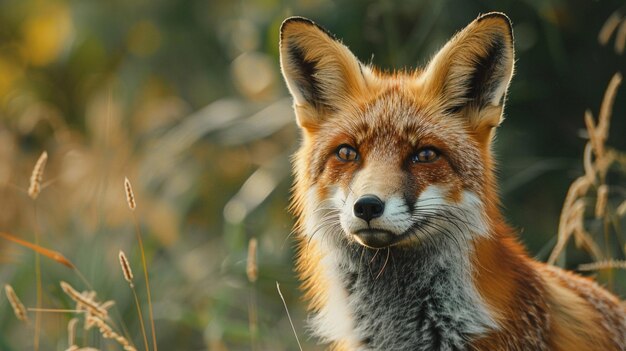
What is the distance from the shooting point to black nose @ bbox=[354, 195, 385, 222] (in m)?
4.11

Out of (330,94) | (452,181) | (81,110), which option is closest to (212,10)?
(81,110)

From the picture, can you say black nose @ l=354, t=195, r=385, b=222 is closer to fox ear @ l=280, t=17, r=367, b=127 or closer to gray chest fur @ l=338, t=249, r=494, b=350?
gray chest fur @ l=338, t=249, r=494, b=350

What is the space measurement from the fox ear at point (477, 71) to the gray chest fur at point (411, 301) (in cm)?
78

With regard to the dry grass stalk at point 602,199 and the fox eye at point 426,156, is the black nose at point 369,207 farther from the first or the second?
the dry grass stalk at point 602,199

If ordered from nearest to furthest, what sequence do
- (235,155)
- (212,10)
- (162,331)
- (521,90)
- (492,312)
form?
(492,312) → (521,90) → (162,331) → (235,155) → (212,10)

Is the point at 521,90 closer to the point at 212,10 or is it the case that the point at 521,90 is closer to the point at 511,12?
the point at 511,12

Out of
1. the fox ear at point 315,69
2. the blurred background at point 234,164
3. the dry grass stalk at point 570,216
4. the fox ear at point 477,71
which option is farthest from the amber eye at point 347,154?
the blurred background at point 234,164

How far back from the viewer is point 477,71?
480cm

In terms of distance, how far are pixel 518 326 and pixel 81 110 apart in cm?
1021

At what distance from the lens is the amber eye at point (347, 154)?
15.1 ft

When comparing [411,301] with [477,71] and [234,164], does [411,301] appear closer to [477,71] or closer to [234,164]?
[477,71]

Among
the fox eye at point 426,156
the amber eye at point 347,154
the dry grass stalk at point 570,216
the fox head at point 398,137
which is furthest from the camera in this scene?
the dry grass stalk at point 570,216

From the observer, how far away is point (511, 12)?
8.60 meters

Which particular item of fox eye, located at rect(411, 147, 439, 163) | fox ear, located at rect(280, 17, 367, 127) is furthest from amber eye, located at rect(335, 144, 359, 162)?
fox ear, located at rect(280, 17, 367, 127)
